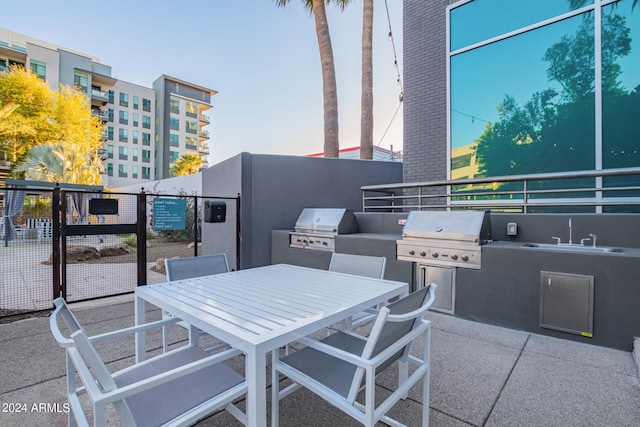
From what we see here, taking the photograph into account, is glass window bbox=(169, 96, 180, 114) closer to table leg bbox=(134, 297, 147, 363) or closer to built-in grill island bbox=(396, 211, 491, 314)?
built-in grill island bbox=(396, 211, 491, 314)

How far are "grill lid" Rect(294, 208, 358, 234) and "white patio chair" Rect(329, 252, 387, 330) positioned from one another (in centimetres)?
182

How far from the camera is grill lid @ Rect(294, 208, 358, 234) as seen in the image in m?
4.75

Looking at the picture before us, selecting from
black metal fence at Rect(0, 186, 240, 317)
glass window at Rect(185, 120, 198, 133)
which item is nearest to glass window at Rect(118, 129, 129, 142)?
glass window at Rect(185, 120, 198, 133)

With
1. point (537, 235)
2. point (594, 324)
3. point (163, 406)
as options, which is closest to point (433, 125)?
point (537, 235)

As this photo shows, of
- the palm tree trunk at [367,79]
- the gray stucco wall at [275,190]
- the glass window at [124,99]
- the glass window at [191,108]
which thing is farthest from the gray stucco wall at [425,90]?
the glass window at [191,108]

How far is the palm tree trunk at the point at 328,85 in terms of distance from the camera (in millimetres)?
7590

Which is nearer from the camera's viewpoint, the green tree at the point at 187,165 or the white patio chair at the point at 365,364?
the white patio chair at the point at 365,364

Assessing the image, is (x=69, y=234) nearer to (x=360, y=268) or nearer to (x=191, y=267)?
(x=191, y=267)

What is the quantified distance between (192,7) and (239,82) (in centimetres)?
338

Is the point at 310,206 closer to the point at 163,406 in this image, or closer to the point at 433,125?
the point at 433,125

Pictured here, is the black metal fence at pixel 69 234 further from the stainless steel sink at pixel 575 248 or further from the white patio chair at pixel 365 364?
the stainless steel sink at pixel 575 248

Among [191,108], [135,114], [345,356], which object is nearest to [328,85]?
[345,356]

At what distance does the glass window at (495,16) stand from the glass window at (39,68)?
31365 millimetres

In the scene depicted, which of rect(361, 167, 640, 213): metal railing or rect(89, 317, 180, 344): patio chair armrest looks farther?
rect(361, 167, 640, 213): metal railing
